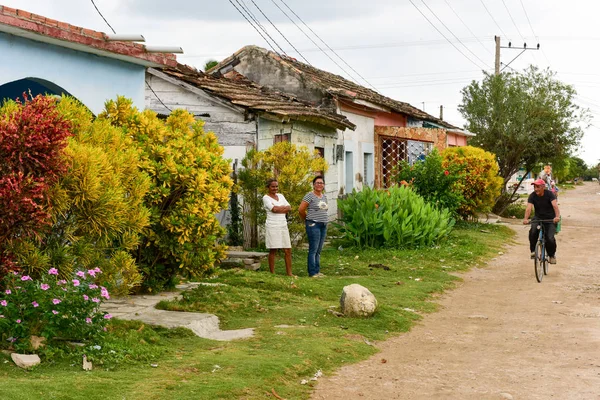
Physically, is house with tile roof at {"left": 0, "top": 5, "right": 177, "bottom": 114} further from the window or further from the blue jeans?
the window

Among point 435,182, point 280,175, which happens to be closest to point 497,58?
point 435,182

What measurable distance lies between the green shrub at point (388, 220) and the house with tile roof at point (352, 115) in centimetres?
439

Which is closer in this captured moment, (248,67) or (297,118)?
(297,118)

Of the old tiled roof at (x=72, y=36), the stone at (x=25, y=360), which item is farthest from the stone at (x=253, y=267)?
the stone at (x=25, y=360)

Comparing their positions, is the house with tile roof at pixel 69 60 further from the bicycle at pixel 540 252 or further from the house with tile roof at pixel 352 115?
the house with tile roof at pixel 352 115

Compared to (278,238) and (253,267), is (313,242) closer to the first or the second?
(278,238)

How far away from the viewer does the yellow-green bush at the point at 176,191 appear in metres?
9.15

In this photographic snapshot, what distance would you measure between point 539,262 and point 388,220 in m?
3.85

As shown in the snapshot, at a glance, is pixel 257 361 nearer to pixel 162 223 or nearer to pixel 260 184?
pixel 162 223

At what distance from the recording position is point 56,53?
10.1 m

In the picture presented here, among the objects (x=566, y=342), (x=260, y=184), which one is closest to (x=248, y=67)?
(x=260, y=184)

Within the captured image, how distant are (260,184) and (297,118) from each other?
2435 millimetres

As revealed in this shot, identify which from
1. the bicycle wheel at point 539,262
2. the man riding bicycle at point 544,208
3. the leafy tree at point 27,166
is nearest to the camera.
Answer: the leafy tree at point 27,166

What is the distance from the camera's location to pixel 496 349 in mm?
8039
